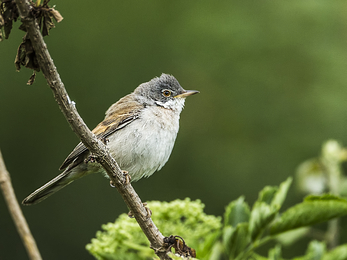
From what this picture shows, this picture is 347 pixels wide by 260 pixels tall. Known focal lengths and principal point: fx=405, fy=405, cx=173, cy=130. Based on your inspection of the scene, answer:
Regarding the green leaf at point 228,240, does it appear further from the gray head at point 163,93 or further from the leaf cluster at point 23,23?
the gray head at point 163,93

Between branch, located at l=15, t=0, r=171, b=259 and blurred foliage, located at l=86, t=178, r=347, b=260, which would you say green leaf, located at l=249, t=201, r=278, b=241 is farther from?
branch, located at l=15, t=0, r=171, b=259

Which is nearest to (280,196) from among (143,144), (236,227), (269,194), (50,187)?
(269,194)

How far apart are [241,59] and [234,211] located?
4045mm

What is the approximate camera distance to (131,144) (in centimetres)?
350

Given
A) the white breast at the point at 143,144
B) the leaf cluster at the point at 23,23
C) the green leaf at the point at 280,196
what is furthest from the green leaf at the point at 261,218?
the leaf cluster at the point at 23,23

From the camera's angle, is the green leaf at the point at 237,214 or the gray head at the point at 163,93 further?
the gray head at the point at 163,93

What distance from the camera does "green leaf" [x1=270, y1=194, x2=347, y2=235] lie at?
229cm

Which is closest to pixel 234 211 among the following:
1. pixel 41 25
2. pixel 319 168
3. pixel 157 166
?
pixel 319 168

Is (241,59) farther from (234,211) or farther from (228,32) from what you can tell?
(234,211)

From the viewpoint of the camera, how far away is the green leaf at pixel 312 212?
2.29m

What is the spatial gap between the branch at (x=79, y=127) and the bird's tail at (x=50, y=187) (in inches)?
52.7

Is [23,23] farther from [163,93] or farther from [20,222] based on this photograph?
[163,93]

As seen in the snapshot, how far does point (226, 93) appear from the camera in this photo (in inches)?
263

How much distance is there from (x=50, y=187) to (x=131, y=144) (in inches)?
33.0
